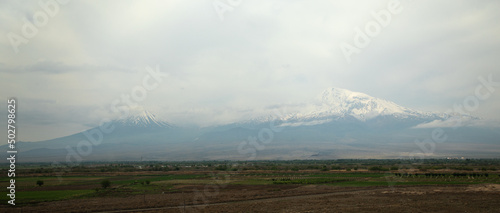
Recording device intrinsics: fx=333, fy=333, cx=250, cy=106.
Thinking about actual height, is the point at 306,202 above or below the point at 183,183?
above

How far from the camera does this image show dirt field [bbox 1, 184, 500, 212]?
26172 mm

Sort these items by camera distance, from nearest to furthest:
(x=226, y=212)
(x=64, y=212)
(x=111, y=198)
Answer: (x=226, y=212) → (x=64, y=212) → (x=111, y=198)

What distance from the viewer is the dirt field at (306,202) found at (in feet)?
85.9

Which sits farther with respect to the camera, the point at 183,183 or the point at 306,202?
the point at 183,183

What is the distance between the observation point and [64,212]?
27391 mm

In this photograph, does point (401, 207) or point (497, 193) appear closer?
point (401, 207)

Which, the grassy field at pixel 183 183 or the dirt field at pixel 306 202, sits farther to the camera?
the grassy field at pixel 183 183

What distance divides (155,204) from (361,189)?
23.0m

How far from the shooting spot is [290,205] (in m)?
28.3

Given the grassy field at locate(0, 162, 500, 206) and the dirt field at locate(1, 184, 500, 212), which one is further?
the grassy field at locate(0, 162, 500, 206)

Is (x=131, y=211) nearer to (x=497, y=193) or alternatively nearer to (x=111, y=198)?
(x=111, y=198)

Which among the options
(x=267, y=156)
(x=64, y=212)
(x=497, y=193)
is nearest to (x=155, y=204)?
(x=64, y=212)

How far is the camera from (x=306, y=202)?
29859 millimetres

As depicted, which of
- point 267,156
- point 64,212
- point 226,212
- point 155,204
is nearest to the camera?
point 226,212
